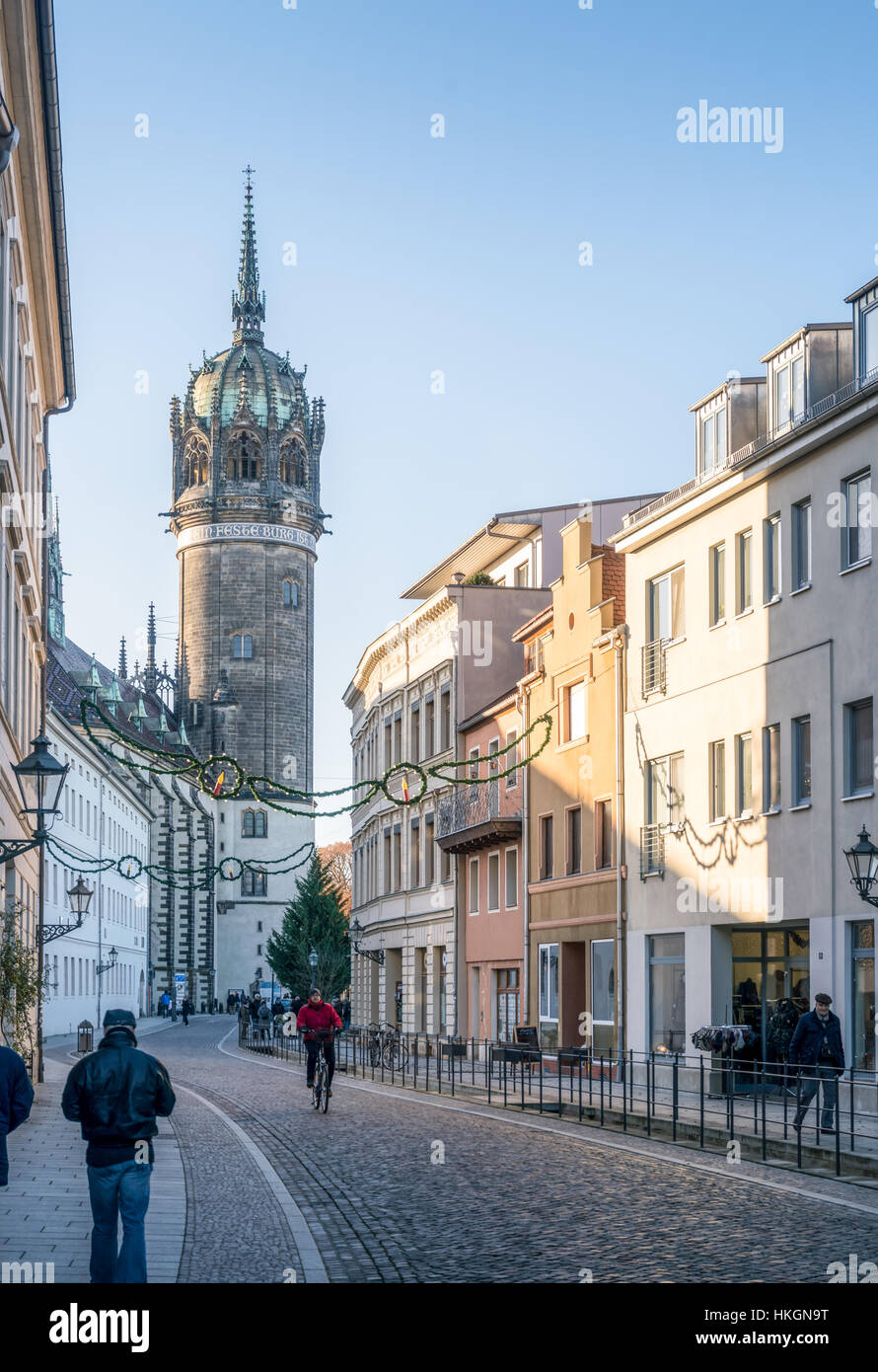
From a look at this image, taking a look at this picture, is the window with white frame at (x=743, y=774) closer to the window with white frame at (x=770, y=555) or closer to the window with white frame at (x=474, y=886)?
the window with white frame at (x=770, y=555)

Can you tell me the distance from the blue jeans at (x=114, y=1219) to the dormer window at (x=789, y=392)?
70.6 ft

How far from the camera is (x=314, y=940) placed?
315 feet

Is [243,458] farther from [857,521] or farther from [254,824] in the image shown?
[857,521]

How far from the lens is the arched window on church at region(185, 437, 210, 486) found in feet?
412

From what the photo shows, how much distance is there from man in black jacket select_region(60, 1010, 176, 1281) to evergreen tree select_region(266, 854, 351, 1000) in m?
82.4

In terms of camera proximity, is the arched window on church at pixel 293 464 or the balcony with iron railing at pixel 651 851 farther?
the arched window on church at pixel 293 464

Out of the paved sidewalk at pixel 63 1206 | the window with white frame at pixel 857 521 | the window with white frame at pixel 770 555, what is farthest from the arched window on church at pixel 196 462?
the paved sidewalk at pixel 63 1206

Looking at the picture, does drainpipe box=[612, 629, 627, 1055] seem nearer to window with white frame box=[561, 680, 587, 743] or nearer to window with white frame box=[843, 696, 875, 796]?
window with white frame box=[561, 680, 587, 743]

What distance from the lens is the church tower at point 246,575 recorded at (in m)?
124

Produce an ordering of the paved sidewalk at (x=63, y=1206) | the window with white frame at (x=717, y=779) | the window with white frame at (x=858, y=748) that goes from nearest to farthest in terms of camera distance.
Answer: the paved sidewalk at (x=63, y=1206) < the window with white frame at (x=858, y=748) < the window with white frame at (x=717, y=779)

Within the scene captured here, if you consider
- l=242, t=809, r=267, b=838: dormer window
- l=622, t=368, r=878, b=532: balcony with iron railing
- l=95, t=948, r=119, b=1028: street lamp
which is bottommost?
l=95, t=948, r=119, b=1028: street lamp

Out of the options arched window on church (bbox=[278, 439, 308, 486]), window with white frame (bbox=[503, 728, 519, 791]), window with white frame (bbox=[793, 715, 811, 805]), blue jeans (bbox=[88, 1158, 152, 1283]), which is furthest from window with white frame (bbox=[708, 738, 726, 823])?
arched window on church (bbox=[278, 439, 308, 486])
